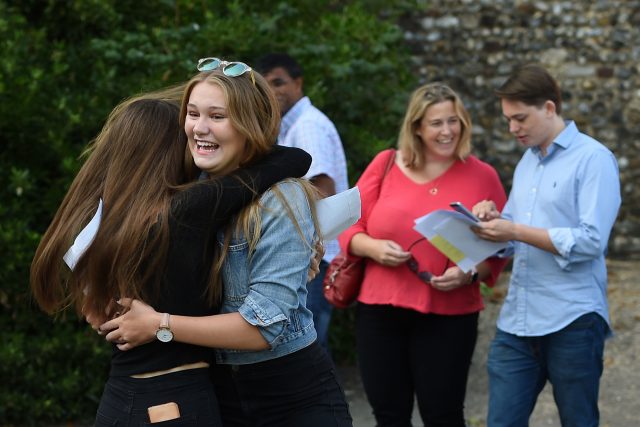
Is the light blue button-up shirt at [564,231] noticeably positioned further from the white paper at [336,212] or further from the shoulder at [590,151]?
the white paper at [336,212]

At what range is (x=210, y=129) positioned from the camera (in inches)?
113

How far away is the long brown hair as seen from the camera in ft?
9.09

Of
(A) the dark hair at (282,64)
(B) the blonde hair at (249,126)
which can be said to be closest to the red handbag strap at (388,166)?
(A) the dark hair at (282,64)

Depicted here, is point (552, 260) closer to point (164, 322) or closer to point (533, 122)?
point (533, 122)

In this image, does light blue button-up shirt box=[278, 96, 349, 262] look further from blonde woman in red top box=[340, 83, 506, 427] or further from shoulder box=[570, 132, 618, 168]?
shoulder box=[570, 132, 618, 168]

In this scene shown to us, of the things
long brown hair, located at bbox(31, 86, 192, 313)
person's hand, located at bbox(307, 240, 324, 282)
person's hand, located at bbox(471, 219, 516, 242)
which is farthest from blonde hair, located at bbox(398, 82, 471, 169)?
long brown hair, located at bbox(31, 86, 192, 313)

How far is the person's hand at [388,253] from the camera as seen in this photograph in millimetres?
4531

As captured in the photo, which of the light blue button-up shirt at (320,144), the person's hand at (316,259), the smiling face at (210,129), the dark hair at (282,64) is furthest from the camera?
the dark hair at (282,64)

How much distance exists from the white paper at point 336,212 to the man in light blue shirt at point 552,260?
1258mm

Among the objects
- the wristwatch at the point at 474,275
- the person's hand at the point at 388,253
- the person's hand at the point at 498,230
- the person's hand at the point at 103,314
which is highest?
the person's hand at the point at 103,314

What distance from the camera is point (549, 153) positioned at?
14.3ft

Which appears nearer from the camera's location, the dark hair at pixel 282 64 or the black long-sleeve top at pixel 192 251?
the black long-sleeve top at pixel 192 251

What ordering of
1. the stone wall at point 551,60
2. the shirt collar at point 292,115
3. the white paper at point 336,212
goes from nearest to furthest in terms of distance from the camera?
the white paper at point 336,212 → the shirt collar at point 292,115 → the stone wall at point 551,60

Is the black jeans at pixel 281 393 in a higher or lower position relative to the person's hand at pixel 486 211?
lower
